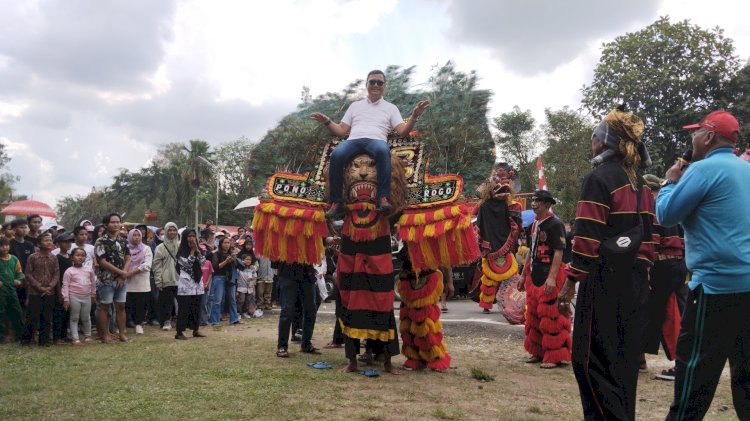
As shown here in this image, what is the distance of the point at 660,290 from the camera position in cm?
594

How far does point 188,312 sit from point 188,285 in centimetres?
42

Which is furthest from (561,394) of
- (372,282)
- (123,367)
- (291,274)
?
(123,367)

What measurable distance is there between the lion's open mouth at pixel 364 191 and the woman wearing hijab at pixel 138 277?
498 cm

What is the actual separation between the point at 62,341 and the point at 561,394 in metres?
6.99

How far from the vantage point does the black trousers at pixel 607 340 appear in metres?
3.61

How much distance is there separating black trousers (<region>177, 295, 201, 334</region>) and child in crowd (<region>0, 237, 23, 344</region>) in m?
2.19

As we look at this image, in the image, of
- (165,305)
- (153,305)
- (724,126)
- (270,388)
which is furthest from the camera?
(153,305)

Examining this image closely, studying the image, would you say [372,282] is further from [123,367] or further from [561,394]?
[123,367]

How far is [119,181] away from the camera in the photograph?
7531cm

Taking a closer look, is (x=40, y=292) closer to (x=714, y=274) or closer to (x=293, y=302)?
(x=293, y=302)

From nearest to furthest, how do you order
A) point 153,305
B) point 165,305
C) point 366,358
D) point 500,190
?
point 366,358 < point 500,190 < point 165,305 < point 153,305

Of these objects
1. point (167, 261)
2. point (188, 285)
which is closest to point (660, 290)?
point (188, 285)

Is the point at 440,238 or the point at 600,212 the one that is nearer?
the point at 600,212

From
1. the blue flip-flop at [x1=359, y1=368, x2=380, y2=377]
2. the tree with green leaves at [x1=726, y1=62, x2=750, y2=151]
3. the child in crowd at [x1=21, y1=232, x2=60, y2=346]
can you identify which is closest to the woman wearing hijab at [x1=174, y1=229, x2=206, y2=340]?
the child in crowd at [x1=21, y1=232, x2=60, y2=346]
